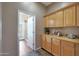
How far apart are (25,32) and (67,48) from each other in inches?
32.1

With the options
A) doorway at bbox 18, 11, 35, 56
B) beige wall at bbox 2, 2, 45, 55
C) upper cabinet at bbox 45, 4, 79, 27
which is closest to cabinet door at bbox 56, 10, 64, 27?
upper cabinet at bbox 45, 4, 79, 27

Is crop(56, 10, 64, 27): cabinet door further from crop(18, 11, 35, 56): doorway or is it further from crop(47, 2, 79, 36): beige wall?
crop(18, 11, 35, 56): doorway

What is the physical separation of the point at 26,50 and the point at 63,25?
828 millimetres

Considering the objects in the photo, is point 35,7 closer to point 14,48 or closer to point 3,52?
point 14,48

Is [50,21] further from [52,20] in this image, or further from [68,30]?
[68,30]

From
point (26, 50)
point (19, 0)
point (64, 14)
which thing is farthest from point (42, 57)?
point (19, 0)

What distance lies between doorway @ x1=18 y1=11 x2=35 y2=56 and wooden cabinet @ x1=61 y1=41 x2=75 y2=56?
1.86ft

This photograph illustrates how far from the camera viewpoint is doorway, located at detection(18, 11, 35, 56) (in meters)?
2.06

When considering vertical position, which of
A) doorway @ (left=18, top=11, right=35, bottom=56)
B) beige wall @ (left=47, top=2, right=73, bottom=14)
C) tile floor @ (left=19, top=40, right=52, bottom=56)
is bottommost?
tile floor @ (left=19, top=40, right=52, bottom=56)

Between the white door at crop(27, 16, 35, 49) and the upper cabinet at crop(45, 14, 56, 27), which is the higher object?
the upper cabinet at crop(45, 14, 56, 27)

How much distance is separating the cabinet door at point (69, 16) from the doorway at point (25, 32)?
23.9 inches

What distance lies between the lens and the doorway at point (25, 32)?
2061 mm

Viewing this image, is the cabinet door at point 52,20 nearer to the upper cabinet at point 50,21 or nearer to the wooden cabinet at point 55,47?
the upper cabinet at point 50,21

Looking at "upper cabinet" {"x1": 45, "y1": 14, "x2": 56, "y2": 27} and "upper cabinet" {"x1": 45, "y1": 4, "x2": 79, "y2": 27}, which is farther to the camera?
"upper cabinet" {"x1": 45, "y1": 14, "x2": 56, "y2": 27}
